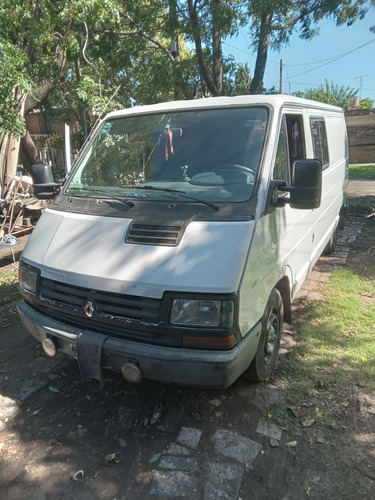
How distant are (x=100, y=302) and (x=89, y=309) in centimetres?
9

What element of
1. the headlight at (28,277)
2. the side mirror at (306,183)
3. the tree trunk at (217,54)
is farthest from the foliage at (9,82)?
the tree trunk at (217,54)

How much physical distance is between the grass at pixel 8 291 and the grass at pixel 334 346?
3374mm

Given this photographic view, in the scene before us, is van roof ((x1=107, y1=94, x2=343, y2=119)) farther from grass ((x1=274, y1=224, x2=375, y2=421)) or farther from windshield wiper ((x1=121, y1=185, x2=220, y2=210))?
grass ((x1=274, y1=224, x2=375, y2=421))

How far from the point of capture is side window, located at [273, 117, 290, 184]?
3.02m

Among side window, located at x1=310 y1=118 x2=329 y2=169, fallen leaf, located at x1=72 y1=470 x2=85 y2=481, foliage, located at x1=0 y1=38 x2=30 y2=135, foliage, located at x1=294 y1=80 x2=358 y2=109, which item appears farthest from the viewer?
foliage, located at x1=294 y1=80 x2=358 y2=109

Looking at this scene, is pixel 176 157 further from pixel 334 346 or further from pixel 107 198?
pixel 334 346

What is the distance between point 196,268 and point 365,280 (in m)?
3.71

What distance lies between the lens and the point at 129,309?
7.86 feet

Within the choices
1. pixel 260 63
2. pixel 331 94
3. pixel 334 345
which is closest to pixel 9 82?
pixel 334 345

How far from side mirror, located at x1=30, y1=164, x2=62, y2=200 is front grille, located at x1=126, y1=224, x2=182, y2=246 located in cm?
145

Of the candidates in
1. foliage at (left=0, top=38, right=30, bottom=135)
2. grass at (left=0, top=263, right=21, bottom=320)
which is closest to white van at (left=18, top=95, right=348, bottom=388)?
grass at (left=0, top=263, right=21, bottom=320)

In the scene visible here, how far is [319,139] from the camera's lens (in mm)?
4410

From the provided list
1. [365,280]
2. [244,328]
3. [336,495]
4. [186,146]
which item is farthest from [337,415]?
[365,280]

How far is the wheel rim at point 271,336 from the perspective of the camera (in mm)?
3002
